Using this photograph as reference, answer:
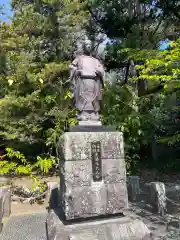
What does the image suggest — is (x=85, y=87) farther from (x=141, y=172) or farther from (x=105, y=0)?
(x=105, y=0)

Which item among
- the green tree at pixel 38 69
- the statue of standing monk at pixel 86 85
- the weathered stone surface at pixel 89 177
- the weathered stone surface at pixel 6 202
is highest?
the green tree at pixel 38 69

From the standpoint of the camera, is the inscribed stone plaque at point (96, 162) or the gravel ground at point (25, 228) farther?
the gravel ground at point (25, 228)

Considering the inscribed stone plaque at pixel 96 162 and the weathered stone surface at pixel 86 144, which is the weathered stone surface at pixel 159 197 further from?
the inscribed stone plaque at pixel 96 162

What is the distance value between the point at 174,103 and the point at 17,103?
613cm

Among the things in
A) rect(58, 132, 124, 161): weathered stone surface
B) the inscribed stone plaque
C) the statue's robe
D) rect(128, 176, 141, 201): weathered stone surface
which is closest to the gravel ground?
the inscribed stone plaque

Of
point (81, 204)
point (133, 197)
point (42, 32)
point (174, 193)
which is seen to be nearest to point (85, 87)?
point (81, 204)

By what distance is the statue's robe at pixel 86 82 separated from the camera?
394 cm

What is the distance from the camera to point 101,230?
129 inches

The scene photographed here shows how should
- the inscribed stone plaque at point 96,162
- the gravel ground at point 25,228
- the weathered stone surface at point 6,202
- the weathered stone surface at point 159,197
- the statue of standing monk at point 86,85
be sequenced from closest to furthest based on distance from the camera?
1. the inscribed stone plaque at point 96,162
2. the statue of standing monk at point 86,85
3. the gravel ground at point 25,228
4. the weathered stone surface at point 159,197
5. the weathered stone surface at point 6,202

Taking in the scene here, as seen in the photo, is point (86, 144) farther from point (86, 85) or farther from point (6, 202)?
point (6, 202)

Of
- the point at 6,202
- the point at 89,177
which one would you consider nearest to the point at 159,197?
the point at 89,177

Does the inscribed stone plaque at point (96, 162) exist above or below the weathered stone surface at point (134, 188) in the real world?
above

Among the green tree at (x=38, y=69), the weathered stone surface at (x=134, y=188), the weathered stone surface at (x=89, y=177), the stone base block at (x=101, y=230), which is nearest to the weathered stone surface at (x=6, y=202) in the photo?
the green tree at (x=38, y=69)

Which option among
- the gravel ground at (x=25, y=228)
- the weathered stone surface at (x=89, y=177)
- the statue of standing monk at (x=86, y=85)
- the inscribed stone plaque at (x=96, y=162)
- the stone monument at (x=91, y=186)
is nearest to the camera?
the stone monument at (x=91, y=186)
